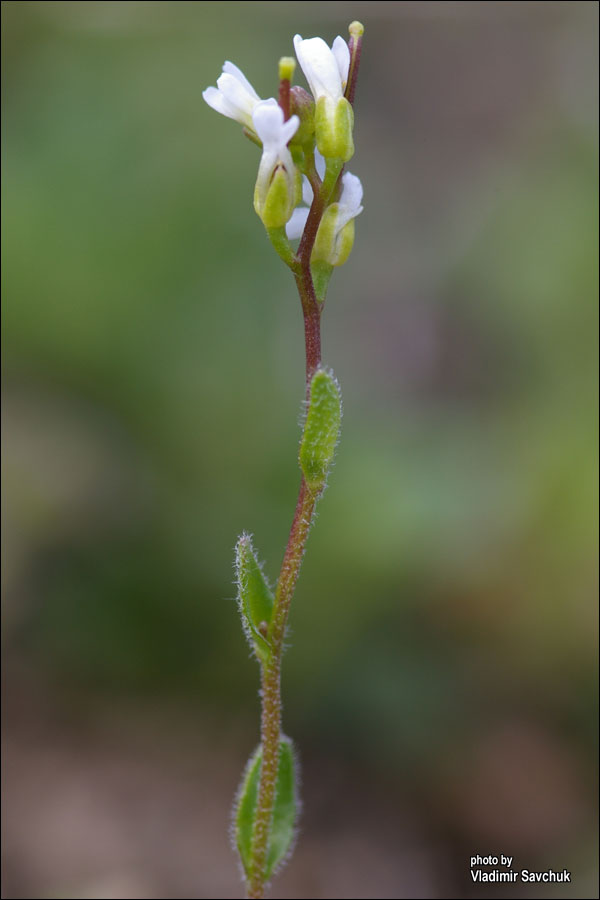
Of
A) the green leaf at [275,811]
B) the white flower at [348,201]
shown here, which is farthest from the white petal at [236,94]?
the green leaf at [275,811]

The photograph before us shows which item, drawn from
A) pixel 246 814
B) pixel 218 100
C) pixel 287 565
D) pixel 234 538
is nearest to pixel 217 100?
pixel 218 100

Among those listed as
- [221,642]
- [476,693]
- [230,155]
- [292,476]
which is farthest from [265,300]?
[476,693]

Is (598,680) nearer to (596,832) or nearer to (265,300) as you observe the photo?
(596,832)

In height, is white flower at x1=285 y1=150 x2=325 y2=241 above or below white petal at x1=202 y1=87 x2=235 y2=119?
below

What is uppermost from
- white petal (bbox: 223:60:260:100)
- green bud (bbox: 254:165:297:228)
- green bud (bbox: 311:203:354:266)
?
white petal (bbox: 223:60:260:100)

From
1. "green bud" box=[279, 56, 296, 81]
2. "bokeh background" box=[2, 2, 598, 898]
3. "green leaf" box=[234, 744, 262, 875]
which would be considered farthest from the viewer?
"bokeh background" box=[2, 2, 598, 898]

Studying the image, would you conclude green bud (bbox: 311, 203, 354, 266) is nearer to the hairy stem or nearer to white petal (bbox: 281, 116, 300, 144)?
the hairy stem

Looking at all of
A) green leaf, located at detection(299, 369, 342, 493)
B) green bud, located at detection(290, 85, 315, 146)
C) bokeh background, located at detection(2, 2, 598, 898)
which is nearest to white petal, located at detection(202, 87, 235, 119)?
green bud, located at detection(290, 85, 315, 146)
